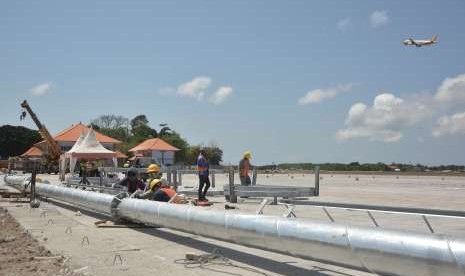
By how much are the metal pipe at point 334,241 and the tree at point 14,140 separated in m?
112

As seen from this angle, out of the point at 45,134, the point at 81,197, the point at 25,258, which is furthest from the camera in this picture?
the point at 45,134

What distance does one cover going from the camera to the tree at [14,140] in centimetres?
11188

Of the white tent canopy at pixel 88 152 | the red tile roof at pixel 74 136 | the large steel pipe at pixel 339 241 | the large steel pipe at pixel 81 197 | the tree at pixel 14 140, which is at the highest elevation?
the tree at pixel 14 140

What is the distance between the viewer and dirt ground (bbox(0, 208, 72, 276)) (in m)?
7.25

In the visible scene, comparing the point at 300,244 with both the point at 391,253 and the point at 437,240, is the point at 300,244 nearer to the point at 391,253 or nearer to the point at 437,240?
the point at 391,253

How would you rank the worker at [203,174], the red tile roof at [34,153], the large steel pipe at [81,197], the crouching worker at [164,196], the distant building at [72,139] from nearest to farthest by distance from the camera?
the crouching worker at [164,196] → the large steel pipe at [81,197] → the worker at [203,174] → the distant building at [72,139] → the red tile roof at [34,153]

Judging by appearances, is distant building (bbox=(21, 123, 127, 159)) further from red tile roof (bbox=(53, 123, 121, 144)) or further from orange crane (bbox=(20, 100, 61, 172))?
orange crane (bbox=(20, 100, 61, 172))

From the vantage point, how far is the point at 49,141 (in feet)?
198

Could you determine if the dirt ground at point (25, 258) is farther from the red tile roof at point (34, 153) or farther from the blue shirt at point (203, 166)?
the red tile roof at point (34, 153)

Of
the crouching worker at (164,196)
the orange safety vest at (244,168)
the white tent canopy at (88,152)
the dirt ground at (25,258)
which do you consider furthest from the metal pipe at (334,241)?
the white tent canopy at (88,152)

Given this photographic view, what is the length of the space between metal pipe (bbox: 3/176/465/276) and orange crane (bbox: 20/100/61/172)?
53195 millimetres

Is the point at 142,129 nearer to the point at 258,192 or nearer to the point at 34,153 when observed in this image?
the point at 34,153

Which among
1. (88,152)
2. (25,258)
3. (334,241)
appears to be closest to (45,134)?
(88,152)

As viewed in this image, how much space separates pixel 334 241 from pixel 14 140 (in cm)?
11640
